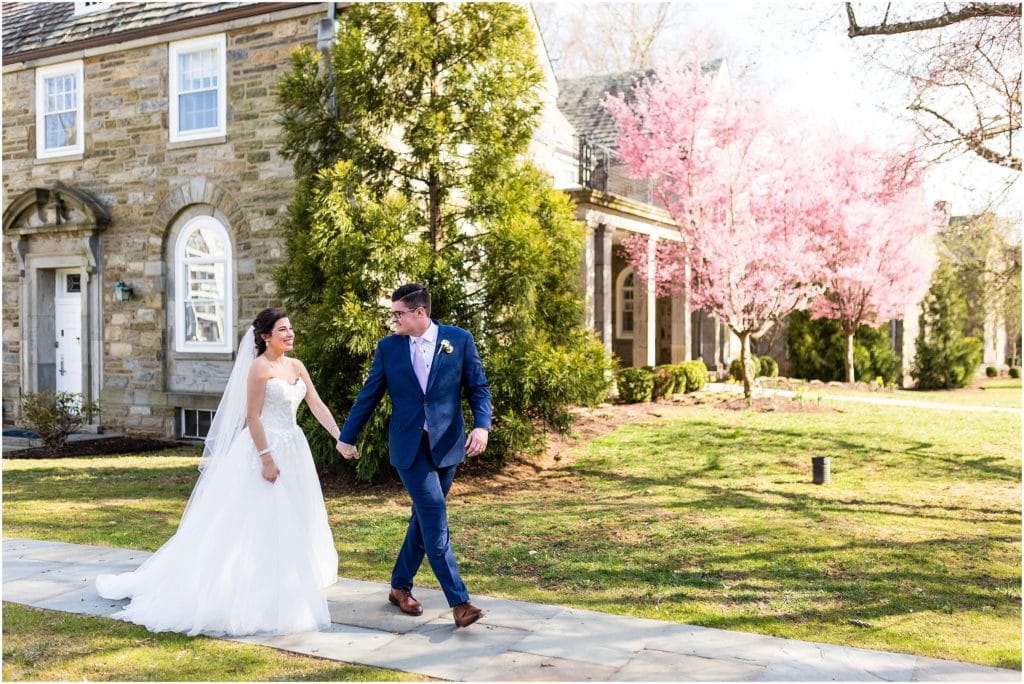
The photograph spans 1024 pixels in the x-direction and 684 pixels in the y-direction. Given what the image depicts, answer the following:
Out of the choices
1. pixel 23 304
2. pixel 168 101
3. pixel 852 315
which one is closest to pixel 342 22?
pixel 168 101

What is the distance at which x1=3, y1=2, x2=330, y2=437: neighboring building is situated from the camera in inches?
530

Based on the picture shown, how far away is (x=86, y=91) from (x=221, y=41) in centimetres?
305

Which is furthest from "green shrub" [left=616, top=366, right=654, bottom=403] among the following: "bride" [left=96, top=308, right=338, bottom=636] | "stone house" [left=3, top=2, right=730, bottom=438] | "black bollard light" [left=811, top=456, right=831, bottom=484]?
"bride" [left=96, top=308, right=338, bottom=636]

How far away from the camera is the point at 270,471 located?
5.76 metres

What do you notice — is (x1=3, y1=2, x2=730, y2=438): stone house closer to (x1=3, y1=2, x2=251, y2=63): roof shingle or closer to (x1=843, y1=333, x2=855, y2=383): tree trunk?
(x1=3, y1=2, x2=251, y2=63): roof shingle

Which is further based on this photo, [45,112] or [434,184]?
[45,112]

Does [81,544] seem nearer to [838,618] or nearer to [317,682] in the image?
[317,682]

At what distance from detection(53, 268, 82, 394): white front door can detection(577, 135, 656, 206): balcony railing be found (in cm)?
1016

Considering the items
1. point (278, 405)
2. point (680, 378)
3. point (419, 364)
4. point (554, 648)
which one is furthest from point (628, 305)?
point (554, 648)

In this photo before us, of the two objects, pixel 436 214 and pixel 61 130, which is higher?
pixel 61 130

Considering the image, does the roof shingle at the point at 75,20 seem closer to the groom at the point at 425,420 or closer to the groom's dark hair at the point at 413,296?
the groom's dark hair at the point at 413,296

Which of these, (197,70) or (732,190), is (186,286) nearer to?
(197,70)

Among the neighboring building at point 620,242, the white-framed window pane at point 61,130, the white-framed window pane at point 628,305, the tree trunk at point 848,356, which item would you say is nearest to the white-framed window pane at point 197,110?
the white-framed window pane at point 61,130

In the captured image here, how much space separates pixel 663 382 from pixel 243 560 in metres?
13.8
